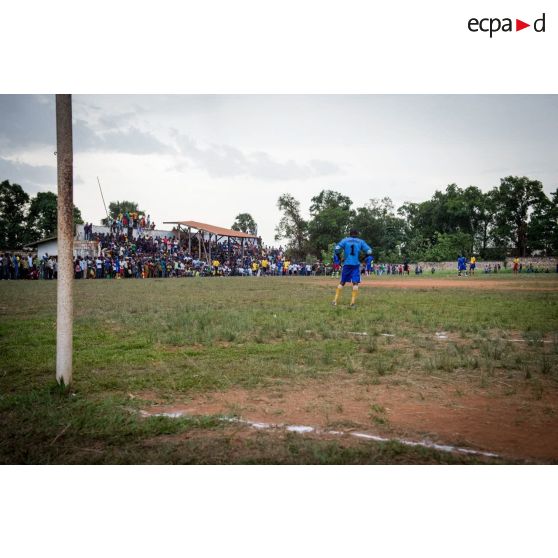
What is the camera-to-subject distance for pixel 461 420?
10.5 feet

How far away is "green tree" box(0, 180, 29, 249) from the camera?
751 centimetres

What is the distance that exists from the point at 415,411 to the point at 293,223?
207 ft

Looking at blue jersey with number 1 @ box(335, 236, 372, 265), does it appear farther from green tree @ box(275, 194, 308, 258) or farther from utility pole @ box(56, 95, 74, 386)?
green tree @ box(275, 194, 308, 258)

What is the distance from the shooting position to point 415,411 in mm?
3391

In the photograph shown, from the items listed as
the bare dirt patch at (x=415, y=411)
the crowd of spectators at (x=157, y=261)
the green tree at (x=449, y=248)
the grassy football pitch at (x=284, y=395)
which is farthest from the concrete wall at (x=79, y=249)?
the green tree at (x=449, y=248)

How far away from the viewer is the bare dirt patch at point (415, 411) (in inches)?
114

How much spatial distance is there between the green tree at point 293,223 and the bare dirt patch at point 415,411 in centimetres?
6066

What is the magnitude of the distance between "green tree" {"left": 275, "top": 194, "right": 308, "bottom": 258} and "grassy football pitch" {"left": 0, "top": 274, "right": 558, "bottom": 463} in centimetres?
5769

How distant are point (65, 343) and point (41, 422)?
873 mm

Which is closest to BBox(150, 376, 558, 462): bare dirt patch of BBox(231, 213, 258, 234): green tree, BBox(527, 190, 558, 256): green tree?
BBox(527, 190, 558, 256): green tree

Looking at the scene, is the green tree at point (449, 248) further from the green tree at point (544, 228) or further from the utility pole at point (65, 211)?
the utility pole at point (65, 211)

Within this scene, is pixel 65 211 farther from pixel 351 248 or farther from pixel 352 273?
pixel 352 273

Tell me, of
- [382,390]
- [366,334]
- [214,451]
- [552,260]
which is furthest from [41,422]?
[552,260]
